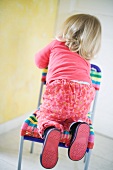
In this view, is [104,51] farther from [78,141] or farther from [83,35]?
[78,141]

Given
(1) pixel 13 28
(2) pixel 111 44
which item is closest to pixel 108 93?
(2) pixel 111 44

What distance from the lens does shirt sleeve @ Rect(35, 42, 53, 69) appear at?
1.34 metres

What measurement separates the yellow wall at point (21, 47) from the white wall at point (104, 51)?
0.15m

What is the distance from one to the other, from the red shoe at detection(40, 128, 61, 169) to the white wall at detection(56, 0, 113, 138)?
1.01 meters

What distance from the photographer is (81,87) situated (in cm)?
121

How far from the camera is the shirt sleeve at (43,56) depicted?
4.40 ft

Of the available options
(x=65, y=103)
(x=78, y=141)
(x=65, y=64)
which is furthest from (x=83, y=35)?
(x=78, y=141)

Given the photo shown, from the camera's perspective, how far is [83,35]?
1265mm

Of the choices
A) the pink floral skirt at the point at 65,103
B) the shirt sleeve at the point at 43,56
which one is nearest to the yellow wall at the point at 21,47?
the shirt sleeve at the point at 43,56

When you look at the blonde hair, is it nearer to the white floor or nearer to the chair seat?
the chair seat

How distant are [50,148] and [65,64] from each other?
0.46m

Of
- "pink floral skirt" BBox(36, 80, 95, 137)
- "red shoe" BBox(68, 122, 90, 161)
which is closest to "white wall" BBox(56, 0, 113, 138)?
"pink floral skirt" BBox(36, 80, 95, 137)

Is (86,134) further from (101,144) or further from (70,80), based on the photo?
(101,144)

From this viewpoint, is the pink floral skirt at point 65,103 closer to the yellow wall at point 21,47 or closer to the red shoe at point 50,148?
the red shoe at point 50,148
